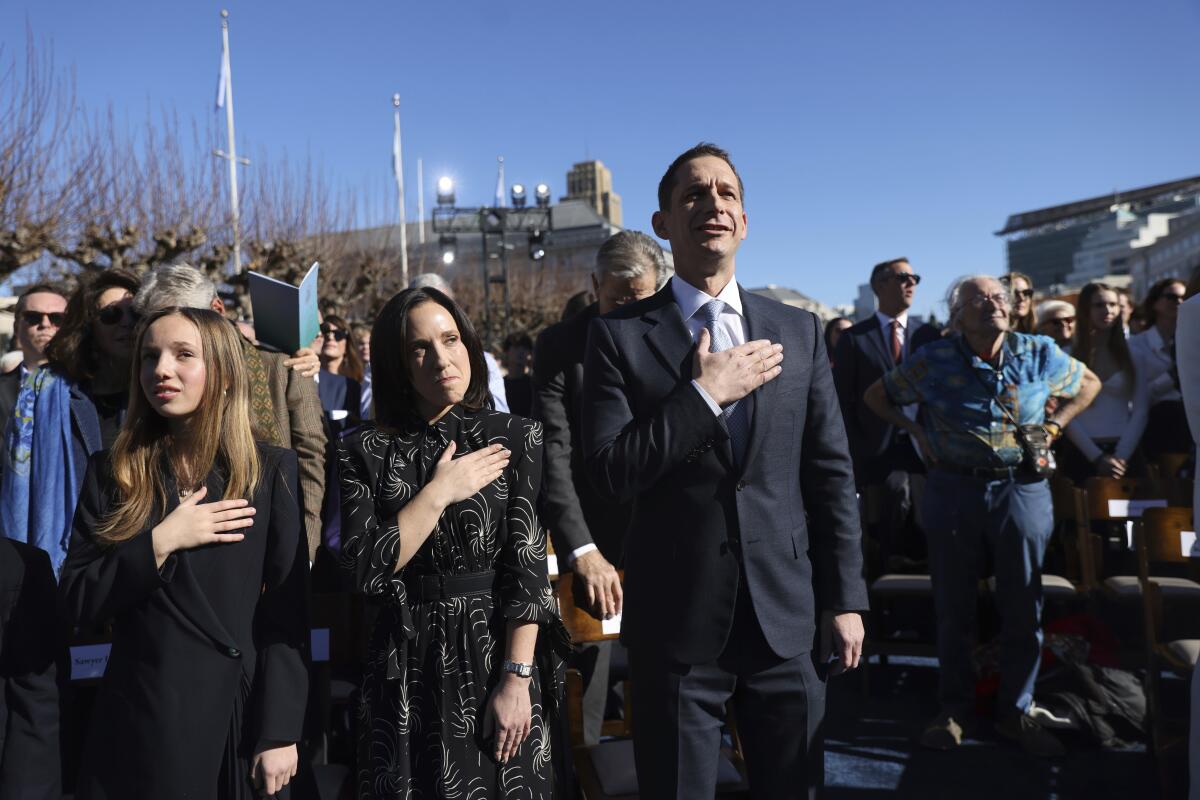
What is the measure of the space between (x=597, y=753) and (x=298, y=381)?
185 cm

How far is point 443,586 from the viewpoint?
7.04ft

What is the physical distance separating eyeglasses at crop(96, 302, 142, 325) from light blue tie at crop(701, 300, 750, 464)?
235 centimetres

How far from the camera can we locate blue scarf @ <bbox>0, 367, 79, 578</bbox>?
336 centimetres

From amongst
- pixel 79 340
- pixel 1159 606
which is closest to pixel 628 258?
pixel 79 340

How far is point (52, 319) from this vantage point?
4125mm

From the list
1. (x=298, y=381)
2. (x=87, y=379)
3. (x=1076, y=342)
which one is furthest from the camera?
(x=1076, y=342)

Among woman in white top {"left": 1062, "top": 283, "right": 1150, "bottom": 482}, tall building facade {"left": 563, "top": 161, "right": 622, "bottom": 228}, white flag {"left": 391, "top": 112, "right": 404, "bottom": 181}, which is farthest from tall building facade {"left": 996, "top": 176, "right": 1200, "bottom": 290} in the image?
woman in white top {"left": 1062, "top": 283, "right": 1150, "bottom": 482}

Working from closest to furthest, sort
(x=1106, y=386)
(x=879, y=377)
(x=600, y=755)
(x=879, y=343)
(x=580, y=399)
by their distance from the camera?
(x=600, y=755)
(x=580, y=399)
(x=1106, y=386)
(x=879, y=377)
(x=879, y=343)

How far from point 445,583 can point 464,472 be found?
26cm

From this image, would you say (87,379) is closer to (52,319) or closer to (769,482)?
(52,319)

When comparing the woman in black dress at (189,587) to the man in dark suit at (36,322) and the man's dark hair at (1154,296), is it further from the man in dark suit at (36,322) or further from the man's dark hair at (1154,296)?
the man's dark hair at (1154,296)

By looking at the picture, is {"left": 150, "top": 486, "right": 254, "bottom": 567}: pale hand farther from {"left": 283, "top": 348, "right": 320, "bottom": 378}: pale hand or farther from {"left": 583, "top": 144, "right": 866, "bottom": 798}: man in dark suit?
{"left": 283, "top": 348, "right": 320, "bottom": 378}: pale hand

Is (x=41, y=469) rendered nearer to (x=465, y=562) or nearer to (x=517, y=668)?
(x=465, y=562)

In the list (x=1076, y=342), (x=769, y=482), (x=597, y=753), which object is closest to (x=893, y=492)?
(x=1076, y=342)
